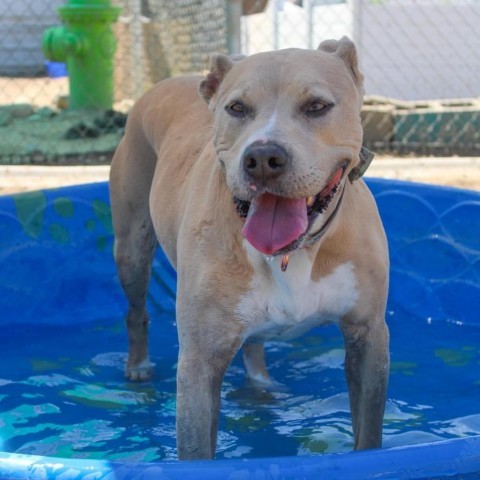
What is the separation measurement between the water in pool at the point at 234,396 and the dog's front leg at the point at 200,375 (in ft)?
2.52

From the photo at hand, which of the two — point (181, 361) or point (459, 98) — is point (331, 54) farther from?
point (459, 98)

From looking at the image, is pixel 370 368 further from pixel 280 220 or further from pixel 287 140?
pixel 287 140

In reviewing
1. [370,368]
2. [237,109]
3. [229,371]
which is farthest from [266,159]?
[229,371]

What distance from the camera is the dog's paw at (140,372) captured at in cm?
481

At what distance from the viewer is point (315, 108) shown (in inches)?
118

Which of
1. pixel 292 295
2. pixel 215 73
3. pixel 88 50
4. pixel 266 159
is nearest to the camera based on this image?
pixel 266 159

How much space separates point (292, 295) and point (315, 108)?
0.61m

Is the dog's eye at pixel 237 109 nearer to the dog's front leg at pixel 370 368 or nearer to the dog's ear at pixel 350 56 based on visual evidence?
the dog's ear at pixel 350 56

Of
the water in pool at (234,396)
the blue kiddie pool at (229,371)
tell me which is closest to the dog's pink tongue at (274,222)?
the blue kiddie pool at (229,371)

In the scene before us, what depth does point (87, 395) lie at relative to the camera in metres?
4.63

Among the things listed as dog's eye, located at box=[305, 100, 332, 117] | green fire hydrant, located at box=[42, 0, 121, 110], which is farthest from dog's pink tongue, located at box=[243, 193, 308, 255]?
green fire hydrant, located at box=[42, 0, 121, 110]

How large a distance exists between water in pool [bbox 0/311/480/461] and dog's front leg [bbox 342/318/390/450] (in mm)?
566

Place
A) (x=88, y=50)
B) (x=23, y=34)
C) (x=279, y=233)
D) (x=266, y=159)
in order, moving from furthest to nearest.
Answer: (x=23, y=34) < (x=88, y=50) < (x=279, y=233) < (x=266, y=159)

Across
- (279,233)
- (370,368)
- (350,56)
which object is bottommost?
(370,368)
